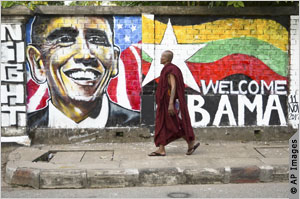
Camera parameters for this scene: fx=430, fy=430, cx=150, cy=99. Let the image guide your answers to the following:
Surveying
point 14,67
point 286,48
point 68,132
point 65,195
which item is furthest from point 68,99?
point 286,48

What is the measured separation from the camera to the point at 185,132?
7.44m

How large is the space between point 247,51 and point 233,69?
1.58ft

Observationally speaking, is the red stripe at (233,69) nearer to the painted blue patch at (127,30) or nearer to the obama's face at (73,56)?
the painted blue patch at (127,30)

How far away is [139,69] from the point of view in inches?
350

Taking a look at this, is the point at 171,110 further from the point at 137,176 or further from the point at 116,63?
the point at 116,63

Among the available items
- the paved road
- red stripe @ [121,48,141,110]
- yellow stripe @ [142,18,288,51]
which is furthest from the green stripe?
the paved road

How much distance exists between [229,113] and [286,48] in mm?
1836

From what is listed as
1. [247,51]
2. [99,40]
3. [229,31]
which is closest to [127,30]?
[99,40]

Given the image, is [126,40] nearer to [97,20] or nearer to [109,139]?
[97,20]

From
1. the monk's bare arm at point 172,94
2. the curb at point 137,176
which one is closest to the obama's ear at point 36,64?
the curb at point 137,176

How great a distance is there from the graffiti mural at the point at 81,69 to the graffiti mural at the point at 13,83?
16 cm

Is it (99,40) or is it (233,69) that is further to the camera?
(233,69)

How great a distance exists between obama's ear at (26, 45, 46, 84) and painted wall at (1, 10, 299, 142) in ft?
0.07

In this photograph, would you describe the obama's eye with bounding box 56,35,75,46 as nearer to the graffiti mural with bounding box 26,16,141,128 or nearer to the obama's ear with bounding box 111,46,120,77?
the graffiti mural with bounding box 26,16,141,128
